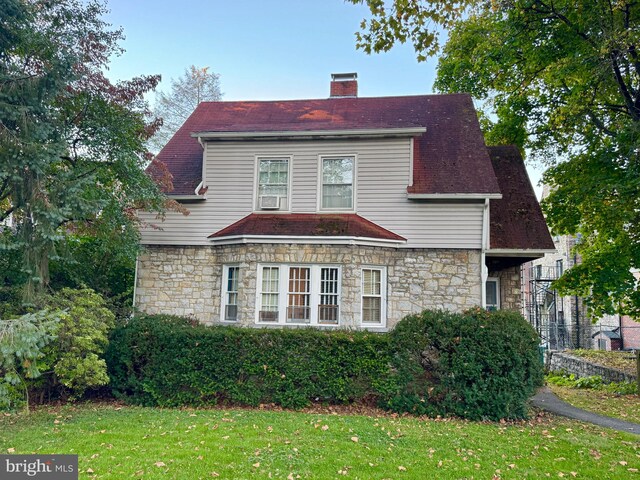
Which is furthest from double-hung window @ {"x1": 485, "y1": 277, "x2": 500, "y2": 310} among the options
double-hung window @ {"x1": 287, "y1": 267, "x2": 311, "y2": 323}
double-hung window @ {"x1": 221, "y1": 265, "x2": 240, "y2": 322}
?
double-hung window @ {"x1": 221, "y1": 265, "x2": 240, "y2": 322}

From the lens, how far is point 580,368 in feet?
52.7

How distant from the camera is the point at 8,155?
708 centimetres

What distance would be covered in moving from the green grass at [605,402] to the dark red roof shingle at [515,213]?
3.78m

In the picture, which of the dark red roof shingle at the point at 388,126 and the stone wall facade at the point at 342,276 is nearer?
the stone wall facade at the point at 342,276

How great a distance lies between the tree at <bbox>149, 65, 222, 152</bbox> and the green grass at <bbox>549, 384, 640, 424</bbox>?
25757mm

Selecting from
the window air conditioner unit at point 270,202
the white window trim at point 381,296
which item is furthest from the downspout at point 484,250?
the window air conditioner unit at point 270,202

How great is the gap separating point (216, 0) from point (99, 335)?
397 inches

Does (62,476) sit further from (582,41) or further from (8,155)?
(582,41)

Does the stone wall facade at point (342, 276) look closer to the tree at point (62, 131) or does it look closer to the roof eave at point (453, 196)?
the roof eave at point (453, 196)

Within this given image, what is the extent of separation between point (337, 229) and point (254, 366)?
160 inches

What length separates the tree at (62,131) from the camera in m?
7.34

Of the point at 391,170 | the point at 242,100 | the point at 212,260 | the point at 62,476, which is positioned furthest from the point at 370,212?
the point at 62,476

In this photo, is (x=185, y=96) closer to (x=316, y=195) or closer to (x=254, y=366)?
(x=316, y=195)

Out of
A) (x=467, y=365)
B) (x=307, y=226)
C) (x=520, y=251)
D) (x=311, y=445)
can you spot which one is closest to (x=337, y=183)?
(x=307, y=226)
